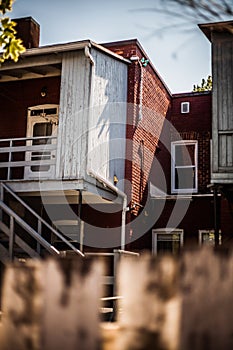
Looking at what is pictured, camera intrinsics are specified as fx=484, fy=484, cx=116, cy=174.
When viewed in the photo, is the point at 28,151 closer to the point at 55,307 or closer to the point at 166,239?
the point at 166,239

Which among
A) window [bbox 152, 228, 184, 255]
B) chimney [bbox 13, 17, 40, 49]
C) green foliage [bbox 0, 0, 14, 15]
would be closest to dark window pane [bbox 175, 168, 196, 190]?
window [bbox 152, 228, 184, 255]

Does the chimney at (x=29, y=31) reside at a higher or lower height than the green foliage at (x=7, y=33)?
higher

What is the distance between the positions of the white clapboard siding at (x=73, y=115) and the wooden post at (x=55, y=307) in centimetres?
1002

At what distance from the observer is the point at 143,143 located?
15.5 m

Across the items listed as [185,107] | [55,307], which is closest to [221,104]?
[185,107]

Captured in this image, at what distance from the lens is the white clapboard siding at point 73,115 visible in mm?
11273

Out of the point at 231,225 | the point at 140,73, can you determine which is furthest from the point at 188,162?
the point at 231,225

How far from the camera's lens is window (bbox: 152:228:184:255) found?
594 inches

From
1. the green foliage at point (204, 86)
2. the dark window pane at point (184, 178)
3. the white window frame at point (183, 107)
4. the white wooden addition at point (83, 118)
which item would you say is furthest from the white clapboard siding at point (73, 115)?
the green foliage at point (204, 86)

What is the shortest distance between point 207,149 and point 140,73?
3880mm

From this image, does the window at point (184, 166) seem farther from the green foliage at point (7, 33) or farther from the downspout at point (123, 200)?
the green foliage at point (7, 33)

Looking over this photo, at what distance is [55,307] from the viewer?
1.05 m

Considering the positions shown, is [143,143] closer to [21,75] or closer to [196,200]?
[196,200]

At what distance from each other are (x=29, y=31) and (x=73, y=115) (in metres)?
4.56
